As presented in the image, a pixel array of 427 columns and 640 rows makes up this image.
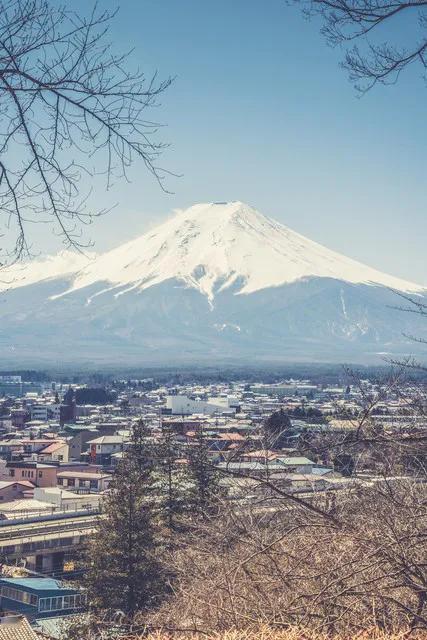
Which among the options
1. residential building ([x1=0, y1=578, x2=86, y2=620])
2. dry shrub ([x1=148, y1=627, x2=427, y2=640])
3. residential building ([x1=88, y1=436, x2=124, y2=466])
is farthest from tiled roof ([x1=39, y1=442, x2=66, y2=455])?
dry shrub ([x1=148, y1=627, x2=427, y2=640])

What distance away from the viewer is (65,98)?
→ 3910 mm

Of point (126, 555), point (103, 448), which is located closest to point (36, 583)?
point (126, 555)

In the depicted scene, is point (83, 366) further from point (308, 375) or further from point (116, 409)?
point (116, 409)

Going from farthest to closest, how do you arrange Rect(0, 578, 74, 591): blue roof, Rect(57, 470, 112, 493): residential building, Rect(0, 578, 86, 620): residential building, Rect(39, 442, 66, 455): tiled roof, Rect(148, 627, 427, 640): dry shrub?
1. Rect(39, 442, 66, 455): tiled roof
2. Rect(57, 470, 112, 493): residential building
3. Rect(0, 578, 74, 591): blue roof
4. Rect(0, 578, 86, 620): residential building
5. Rect(148, 627, 427, 640): dry shrub

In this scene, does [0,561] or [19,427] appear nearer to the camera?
[0,561]

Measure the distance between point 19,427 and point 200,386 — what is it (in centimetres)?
4883

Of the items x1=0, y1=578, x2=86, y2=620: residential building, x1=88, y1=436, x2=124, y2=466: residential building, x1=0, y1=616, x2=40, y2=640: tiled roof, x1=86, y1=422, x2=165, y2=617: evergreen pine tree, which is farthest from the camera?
x1=88, y1=436, x2=124, y2=466: residential building

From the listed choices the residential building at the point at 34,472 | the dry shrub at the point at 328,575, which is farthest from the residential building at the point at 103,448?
the dry shrub at the point at 328,575

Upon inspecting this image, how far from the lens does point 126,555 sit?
57.9 ft

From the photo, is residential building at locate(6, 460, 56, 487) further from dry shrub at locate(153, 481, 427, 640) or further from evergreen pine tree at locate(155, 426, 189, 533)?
dry shrub at locate(153, 481, 427, 640)

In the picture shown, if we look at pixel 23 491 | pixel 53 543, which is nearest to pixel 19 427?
pixel 23 491

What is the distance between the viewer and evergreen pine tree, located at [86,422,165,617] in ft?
55.0

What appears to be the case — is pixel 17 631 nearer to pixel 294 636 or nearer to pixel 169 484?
pixel 294 636

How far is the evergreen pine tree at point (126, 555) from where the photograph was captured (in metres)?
16.8
